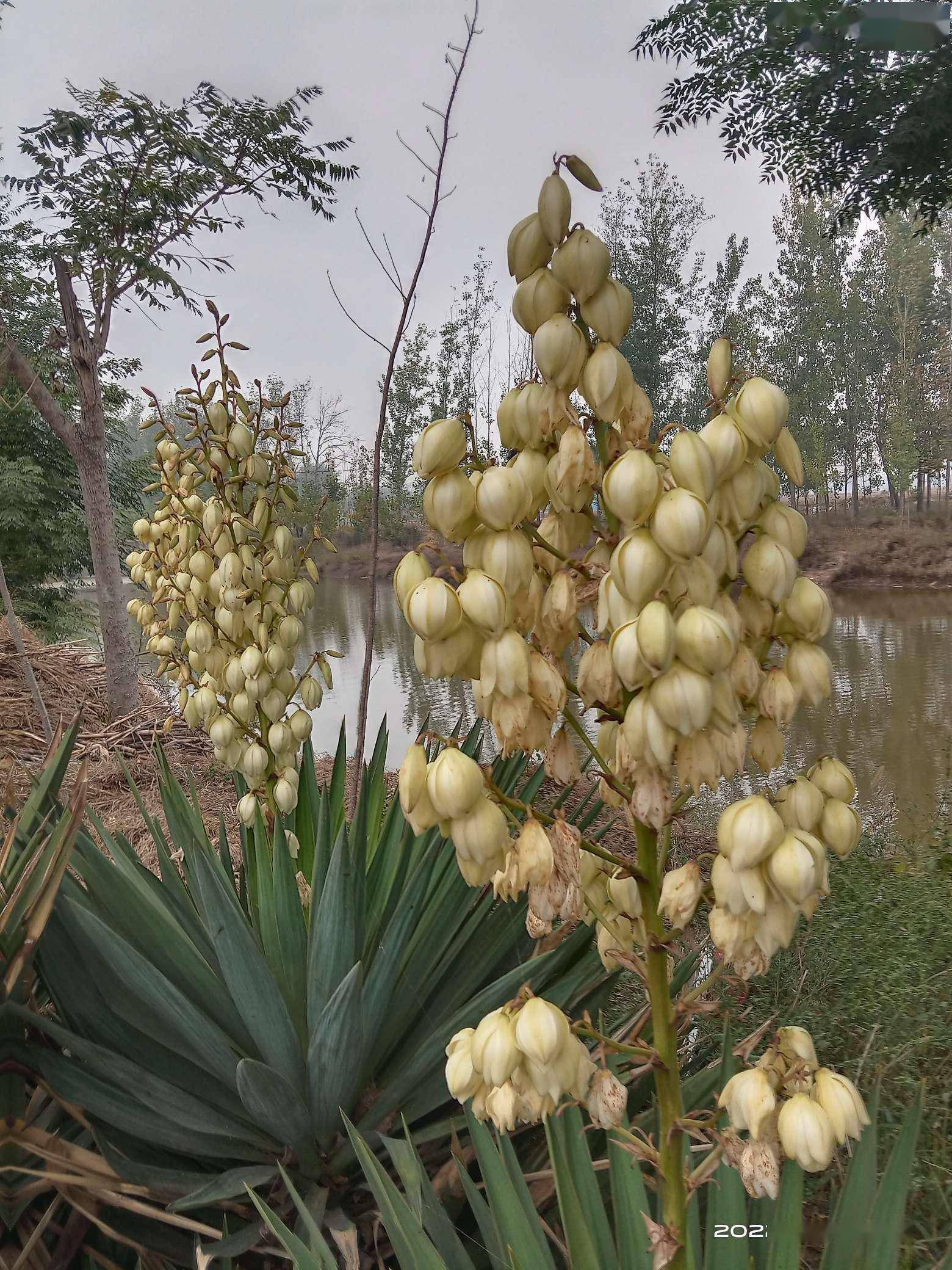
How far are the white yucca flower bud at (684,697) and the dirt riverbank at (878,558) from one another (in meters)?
13.2

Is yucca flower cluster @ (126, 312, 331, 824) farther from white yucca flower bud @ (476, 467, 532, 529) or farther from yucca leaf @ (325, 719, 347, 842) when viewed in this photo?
white yucca flower bud @ (476, 467, 532, 529)

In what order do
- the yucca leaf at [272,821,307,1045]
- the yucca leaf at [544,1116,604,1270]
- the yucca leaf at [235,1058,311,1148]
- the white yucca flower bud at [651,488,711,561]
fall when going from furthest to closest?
the yucca leaf at [272,821,307,1045] → the yucca leaf at [235,1058,311,1148] → the yucca leaf at [544,1116,604,1270] → the white yucca flower bud at [651,488,711,561]

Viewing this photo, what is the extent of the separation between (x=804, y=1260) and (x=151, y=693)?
514 centimetres

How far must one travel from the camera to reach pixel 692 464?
545mm

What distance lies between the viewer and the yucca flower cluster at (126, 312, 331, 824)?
5.19 feet

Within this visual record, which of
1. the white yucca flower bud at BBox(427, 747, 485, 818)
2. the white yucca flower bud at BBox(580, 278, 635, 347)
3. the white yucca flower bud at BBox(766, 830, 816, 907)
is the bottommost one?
the white yucca flower bud at BBox(766, 830, 816, 907)

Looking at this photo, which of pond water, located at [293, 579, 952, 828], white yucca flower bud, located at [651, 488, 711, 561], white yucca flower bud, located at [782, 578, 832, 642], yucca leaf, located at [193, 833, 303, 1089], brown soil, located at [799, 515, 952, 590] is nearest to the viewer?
white yucca flower bud, located at [651, 488, 711, 561]

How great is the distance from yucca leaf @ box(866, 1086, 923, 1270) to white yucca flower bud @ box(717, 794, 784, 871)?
39cm

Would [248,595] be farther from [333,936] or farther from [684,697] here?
[684,697]

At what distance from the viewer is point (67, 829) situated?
3.21 ft

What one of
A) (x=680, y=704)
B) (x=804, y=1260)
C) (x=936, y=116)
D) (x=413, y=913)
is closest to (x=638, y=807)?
(x=680, y=704)

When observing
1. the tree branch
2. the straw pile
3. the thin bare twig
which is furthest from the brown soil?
the thin bare twig

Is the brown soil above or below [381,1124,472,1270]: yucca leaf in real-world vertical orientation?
above

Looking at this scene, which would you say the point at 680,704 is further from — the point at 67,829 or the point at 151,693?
the point at 151,693
